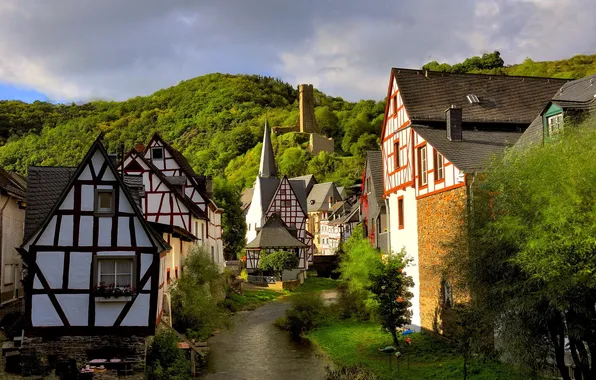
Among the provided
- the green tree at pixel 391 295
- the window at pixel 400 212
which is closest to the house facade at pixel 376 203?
the window at pixel 400 212

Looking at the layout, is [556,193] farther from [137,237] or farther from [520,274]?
[137,237]

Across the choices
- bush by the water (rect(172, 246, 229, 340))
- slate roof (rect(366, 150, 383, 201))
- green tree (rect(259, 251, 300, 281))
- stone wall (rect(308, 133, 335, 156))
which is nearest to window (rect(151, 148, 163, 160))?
bush by the water (rect(172, 246, 229, 340))

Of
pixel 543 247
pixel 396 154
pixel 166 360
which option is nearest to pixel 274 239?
pixel 396 154

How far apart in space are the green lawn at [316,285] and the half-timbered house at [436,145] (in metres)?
21.2

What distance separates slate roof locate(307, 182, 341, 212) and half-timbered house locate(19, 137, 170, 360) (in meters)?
64.2

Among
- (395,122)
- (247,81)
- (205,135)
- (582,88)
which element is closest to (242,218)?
(395,122)

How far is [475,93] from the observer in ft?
80.7

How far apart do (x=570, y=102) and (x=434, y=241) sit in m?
7.50

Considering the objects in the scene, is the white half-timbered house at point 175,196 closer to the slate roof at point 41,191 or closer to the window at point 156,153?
the window at point 156,153

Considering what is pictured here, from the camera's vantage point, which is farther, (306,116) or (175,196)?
(306,116)

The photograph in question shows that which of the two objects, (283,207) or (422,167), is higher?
(283,207)

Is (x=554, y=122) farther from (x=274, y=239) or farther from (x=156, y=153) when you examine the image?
(x=274, y=239)

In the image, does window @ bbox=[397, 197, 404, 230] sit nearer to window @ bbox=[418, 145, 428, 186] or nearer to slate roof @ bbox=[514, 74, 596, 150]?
window @ bbox=[418, 145, 428, 186]

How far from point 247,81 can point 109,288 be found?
17177 centimetres
